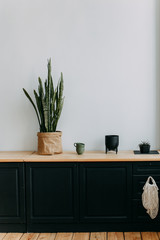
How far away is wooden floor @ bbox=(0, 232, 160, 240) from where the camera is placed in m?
3.46

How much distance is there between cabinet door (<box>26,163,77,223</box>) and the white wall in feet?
1.73

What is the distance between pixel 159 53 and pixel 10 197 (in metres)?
2.19

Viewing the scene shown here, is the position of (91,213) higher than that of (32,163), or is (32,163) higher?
(32,163)

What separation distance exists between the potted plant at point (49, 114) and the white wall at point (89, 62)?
0.70 feet

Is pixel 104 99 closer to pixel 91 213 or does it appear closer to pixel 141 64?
pixel 141 64

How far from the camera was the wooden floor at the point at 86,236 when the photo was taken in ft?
11.4

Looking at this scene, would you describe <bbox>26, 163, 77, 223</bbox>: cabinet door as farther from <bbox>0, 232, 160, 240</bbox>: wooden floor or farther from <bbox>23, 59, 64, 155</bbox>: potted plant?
<bbox>23, 59, 64, 155</bbox>: potted plant

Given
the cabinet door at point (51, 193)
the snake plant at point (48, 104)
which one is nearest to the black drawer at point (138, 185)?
the cabinet door at point (51, 193)

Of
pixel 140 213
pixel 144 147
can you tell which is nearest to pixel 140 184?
pixel 140 213

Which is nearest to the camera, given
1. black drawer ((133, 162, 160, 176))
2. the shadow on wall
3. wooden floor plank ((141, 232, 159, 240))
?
wooden floor plank ((141, 232, 159, 240))

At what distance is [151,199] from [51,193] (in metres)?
0.97

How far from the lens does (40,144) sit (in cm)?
378

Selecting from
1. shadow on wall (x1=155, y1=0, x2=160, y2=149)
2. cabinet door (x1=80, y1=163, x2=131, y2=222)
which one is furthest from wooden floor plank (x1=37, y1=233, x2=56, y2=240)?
shadow on wall (x1=155, y1=0, x2=160, y2=149)

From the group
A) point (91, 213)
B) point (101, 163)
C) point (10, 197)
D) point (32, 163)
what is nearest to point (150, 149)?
point (101, 163)
